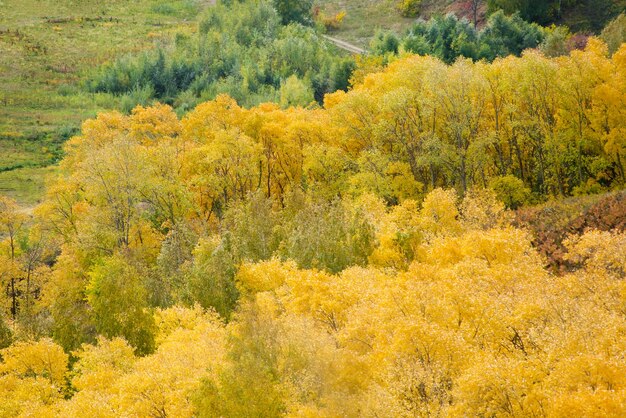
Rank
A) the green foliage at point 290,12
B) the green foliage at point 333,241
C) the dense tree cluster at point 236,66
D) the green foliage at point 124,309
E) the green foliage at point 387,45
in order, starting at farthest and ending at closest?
the green foliage at point 290,12, the dense tree cluster at point 236,66, the green foliage at point 387,45, the green foliage at point 333,241, the green foliage at point 124,309

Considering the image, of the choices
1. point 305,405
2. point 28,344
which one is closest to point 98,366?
point 28,344

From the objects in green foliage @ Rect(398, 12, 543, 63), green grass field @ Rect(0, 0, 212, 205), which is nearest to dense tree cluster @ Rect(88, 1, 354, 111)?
green grass field @ Rect(0, 0, 212, 205)

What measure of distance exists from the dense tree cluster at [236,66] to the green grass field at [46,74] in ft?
25.9

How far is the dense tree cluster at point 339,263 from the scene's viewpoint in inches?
1330

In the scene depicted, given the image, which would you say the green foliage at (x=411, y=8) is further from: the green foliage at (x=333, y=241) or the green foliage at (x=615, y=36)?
the green foliage at (x=333, y=241)

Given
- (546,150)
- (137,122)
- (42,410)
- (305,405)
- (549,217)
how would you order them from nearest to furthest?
(305,405) → (42,410) → (549,217) → (546,150) → (137,122)

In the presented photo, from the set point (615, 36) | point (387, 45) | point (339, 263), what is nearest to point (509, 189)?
point (339, 263)

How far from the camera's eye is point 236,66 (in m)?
135

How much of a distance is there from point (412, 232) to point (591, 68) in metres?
26.2

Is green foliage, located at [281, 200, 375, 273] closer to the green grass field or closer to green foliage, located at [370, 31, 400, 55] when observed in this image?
green foliage, located at [370, 31, 400, 55]

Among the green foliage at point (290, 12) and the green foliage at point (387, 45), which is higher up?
the green foliage at point (387, 45)

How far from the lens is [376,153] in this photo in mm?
69312

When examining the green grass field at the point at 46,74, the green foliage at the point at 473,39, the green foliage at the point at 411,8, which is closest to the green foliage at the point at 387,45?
the green foliage at the point at 473,39

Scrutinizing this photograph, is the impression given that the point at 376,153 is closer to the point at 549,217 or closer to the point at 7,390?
the point at 549,217
